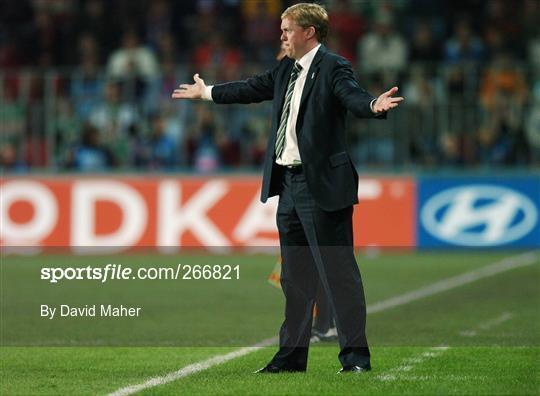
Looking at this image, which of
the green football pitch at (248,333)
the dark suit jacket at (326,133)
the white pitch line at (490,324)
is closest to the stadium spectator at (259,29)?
the green football pitch at (248,333)

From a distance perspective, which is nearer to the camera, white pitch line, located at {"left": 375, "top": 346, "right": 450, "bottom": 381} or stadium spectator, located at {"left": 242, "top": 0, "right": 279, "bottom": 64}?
white pitch line, located at {"left": 375, "top": 346, "right": 450, "bottom": 381}

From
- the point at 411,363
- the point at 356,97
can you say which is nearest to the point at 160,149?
the point at 411,363

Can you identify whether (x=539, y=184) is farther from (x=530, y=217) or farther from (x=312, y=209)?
(x=312, y=209)

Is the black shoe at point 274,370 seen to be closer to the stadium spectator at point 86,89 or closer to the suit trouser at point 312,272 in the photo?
the suit trouser at point 312,272

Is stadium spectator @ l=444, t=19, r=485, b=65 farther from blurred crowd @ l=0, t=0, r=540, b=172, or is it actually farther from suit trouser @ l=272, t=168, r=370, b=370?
suit trouser @ l=272, t=168, r=370, b=370

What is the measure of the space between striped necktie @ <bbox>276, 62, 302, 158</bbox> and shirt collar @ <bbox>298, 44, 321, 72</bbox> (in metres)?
0.04

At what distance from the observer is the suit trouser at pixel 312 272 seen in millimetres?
8930

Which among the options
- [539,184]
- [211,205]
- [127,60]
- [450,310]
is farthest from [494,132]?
[450,310]

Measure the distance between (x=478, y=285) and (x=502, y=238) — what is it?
4.35 m

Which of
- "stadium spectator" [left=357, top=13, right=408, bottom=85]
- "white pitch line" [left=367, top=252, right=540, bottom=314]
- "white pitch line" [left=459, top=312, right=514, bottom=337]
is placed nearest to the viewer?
"white pitch line" [left=459, top=312, right=514, bottom=337]

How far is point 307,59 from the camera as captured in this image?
9086 millimetres

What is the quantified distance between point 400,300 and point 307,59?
6025 millimetres

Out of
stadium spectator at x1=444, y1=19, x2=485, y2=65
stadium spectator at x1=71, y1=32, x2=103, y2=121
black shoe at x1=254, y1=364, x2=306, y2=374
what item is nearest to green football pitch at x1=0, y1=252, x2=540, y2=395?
black shoe at x1=254, y1=364, x2=306, y2=374

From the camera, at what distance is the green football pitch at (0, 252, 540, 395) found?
28.8 feet
